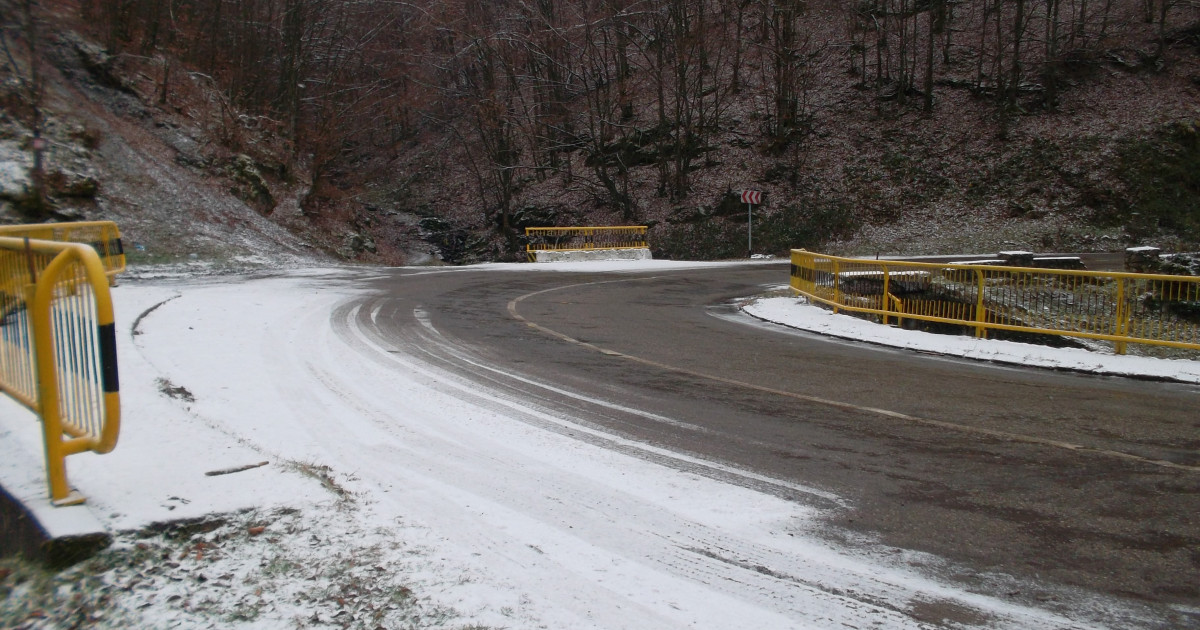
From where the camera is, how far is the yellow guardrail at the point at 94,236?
13898 mm

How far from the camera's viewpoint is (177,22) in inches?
1411

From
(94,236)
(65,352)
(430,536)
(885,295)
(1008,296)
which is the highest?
(94,236)

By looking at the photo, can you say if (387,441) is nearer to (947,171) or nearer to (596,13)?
(947,171)

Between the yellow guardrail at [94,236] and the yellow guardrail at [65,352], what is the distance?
942cm

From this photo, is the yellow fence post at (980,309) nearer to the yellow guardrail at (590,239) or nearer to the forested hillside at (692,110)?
the yellow guardrail at (590,239)

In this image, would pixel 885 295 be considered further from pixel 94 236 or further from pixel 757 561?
pixel 94 236

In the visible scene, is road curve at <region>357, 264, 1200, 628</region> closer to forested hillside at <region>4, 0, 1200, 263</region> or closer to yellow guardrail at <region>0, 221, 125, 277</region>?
yellow guardrail at <region>0, 221, 125, 277</region>

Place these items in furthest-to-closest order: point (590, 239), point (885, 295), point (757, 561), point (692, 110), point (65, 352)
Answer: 1. point (692, 110)
2. point (590, 239)
3. point (885, 295)
4. point (65, 352)
5. point (757, 561)

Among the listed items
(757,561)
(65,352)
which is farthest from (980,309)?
(65,352)

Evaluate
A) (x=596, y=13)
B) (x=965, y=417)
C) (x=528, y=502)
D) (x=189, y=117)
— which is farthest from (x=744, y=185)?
(x=528, y=502)

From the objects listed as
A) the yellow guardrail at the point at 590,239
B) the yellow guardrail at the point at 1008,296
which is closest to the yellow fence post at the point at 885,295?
the yellow guardrail at the point at 1008,296

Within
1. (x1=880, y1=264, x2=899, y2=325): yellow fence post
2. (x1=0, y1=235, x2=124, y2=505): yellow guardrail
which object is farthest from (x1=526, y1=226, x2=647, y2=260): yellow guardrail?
(x1=0, y1=235, x2=124, y2=505): yellow guardrail

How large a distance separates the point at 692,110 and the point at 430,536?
39.5m

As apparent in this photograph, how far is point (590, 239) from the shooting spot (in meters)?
37.8
